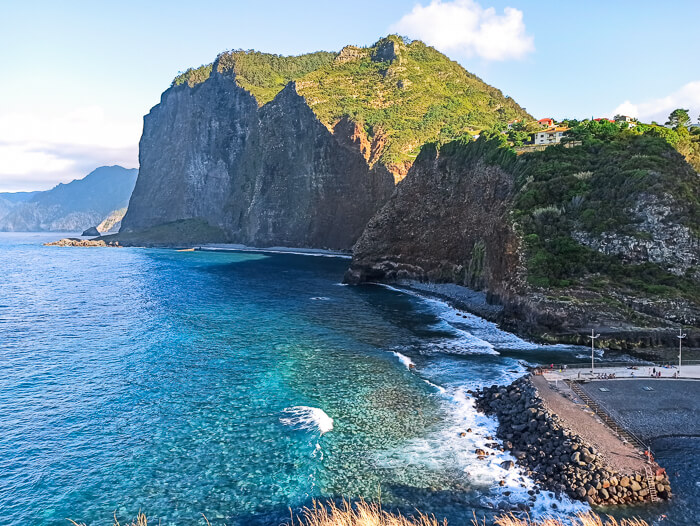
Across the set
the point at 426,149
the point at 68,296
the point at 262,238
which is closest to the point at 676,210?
the point at 426,149

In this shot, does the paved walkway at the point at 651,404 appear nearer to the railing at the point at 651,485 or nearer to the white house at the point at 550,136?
the railing at the point at 651,485

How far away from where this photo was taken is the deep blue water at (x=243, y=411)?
25.3 m

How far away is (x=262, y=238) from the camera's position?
19675cm

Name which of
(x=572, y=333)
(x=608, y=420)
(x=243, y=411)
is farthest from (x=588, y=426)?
(x=243, y=411)

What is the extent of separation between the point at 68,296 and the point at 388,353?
69.5m

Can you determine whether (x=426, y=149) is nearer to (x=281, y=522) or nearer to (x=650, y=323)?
(x=650, y=323)

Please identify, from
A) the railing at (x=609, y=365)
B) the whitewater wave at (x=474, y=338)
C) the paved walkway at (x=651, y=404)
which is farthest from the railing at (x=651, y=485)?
the whitewater wave at (x=474, y=338)

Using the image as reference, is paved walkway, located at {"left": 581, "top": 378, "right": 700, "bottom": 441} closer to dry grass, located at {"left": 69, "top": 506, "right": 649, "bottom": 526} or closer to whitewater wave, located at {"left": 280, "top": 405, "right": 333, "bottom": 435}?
dry grass, located at {"left": 69, "top": 506, "right": 649, "bottom": 526}

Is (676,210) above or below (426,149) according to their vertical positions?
below

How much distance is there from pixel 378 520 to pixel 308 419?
17.7 meters

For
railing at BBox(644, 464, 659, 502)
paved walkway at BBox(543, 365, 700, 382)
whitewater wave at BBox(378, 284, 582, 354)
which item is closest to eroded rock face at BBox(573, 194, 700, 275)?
whitewater wave at BBox(378, 284, 582, 354)

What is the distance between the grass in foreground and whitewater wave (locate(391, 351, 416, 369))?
2320 cm

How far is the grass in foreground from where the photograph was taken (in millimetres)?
17344

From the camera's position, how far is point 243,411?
3584cm
